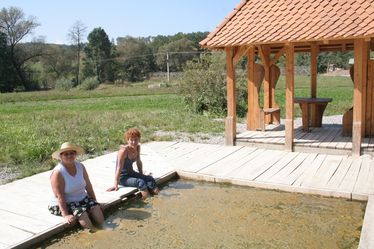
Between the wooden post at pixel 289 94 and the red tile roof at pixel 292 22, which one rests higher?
the red tile roof at pixel 292 22

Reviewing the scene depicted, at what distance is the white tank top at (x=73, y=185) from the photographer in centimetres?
508

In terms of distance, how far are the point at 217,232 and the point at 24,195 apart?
309 cm

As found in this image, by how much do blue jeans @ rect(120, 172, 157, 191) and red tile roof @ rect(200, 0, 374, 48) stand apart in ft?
12.6

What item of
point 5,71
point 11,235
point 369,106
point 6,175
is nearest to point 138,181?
point 11,235

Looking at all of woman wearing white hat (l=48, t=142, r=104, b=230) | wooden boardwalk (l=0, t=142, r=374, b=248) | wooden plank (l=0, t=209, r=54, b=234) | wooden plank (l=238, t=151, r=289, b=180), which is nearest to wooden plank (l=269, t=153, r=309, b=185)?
wooden boardwalk (l=0, t=142, r=374, b=248)

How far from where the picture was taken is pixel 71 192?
5.14 meters

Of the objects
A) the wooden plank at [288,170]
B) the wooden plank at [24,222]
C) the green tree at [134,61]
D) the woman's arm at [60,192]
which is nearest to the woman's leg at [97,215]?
the woman's arm at [60,192]

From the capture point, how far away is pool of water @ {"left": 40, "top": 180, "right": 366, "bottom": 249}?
467 centimetres

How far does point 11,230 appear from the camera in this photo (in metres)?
4.79

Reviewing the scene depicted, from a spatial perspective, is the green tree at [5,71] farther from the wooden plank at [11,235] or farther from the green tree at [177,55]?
the wooden plank at [11,235]

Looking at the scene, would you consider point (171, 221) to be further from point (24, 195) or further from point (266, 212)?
point (24, 195)

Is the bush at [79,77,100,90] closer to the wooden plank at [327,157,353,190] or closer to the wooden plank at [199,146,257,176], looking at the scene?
the wooden plank at [199,146,257,176]

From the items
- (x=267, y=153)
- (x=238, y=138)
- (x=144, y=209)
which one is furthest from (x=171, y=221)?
(x=238, y=138)

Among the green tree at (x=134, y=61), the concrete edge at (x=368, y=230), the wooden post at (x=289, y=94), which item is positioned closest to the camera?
the concrete edge at (x=368, y=230)
